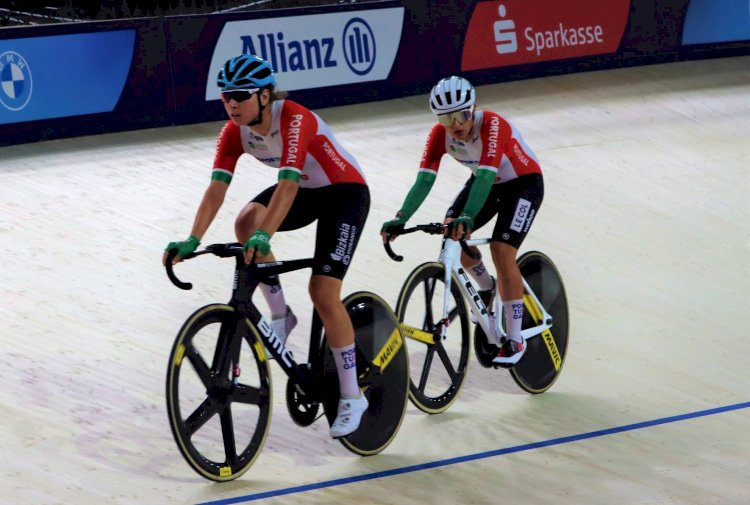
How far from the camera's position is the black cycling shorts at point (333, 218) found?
4320mm

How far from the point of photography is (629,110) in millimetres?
10641

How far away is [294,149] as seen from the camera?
4160mm

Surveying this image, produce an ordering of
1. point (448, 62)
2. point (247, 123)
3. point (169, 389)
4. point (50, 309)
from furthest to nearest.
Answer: point (448, 62), point (50, 309), point (247, 123), point (169, 389)

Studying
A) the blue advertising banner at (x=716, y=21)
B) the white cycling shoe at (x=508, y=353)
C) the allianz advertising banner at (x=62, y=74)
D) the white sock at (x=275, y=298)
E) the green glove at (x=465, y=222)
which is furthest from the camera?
the blue advertising banner at (x=716, y=21)

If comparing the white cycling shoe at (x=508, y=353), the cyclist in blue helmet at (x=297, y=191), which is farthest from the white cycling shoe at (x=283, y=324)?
the white cycling shoe at (x=508, y=353)

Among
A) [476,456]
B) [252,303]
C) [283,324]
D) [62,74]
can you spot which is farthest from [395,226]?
[62,74]

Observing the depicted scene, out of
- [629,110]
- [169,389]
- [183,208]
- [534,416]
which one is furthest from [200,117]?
[169,389]

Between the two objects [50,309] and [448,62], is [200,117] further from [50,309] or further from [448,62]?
[50,309]

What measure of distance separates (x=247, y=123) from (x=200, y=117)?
605 centimetres

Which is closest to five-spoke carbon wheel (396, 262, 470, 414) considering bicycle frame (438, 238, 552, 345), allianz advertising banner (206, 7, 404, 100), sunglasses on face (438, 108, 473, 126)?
bicycle frame (438, 238, 552, 345)

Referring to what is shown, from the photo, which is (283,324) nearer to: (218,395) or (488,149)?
(218,395)

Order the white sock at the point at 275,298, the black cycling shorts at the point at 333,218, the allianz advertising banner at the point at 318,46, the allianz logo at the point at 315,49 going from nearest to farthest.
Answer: the black cycling shorts at the point at 333,218 → the white sock at the point at 275,298 → the allianz advertising banner at the point at 318,46 → the allianz logo at the point at 315,49

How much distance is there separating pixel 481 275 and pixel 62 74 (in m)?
5.28

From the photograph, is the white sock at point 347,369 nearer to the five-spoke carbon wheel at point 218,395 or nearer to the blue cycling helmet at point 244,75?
the five-spoke carbon wheel at point 218,395
